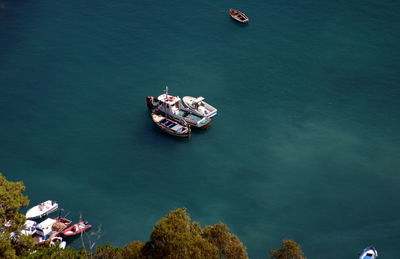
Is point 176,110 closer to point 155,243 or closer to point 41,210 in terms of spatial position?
point 41,210

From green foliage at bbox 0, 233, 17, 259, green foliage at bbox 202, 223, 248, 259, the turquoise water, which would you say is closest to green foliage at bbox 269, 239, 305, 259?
green foliage at bbox 202, 223, 248, 259

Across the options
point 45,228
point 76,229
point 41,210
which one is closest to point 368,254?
point 76,229

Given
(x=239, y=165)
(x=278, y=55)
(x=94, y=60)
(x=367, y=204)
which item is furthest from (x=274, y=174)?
(x=94, y=60)

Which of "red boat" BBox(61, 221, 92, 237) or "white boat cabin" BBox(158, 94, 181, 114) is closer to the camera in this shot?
"red boat" BBox(61, 221, 92, 237)

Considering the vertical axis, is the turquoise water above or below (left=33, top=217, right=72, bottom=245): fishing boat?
above

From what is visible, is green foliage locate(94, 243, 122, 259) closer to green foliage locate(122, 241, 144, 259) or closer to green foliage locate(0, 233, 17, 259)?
green foliage locate(122, 241, 144, 259)

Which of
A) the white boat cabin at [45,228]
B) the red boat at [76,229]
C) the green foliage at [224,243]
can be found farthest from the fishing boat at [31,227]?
the green foliage at [224,243]
